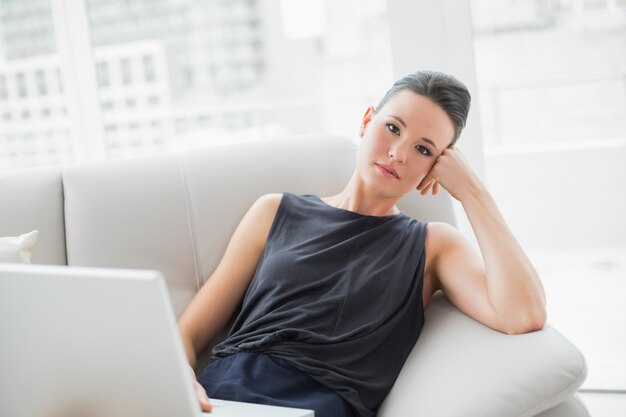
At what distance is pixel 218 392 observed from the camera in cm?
146

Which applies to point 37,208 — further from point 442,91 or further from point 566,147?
point 566,147

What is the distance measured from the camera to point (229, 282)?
170cm

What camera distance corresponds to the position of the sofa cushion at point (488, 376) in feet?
4.31

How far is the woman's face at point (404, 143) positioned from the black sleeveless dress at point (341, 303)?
12 cm

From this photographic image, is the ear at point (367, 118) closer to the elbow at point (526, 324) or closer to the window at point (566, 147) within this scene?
the elbow at point (526, 324)

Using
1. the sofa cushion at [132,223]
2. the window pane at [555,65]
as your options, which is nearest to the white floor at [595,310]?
the window pane at [555,65]

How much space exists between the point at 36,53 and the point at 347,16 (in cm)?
160

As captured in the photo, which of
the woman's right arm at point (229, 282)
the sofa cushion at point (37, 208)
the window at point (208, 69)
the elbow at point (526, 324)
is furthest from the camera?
the window at point (208, 69)

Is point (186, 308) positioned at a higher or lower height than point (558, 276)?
higher

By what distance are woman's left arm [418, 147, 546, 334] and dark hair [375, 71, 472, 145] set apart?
88 millimetres

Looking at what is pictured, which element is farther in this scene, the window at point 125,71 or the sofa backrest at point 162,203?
the window at point 125,71

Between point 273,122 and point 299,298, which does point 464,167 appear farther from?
point 273,122

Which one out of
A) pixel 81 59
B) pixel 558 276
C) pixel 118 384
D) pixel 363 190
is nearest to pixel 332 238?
pixel 363 190

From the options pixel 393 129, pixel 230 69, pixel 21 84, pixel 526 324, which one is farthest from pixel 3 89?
pixel 526 324
